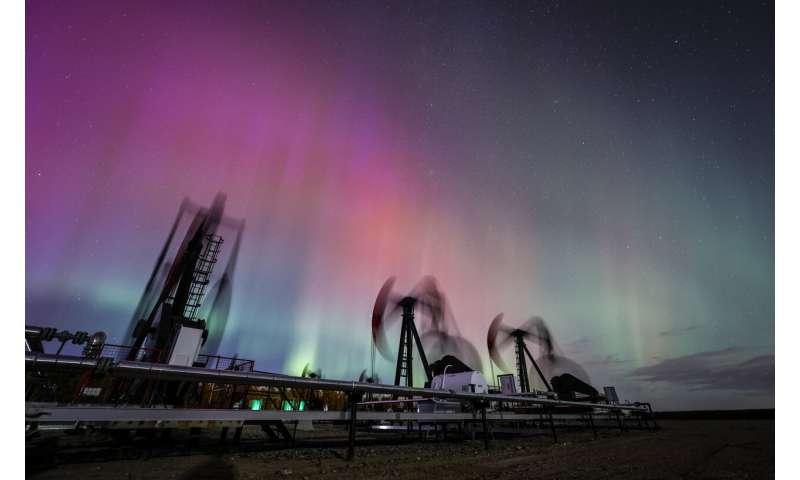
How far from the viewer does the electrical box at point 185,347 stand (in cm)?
1368

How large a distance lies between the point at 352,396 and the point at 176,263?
17.5 meters

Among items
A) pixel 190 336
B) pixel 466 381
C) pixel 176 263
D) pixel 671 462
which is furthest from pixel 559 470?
pixel 176 263

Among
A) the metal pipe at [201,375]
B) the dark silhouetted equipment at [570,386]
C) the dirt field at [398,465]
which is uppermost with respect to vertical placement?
the metal pipe at [201,375]

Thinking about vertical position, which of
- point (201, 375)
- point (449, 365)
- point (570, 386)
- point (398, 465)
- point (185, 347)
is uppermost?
point (201, 375)

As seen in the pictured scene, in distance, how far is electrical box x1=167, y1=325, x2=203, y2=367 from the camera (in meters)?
13.7

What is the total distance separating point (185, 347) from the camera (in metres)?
14.1

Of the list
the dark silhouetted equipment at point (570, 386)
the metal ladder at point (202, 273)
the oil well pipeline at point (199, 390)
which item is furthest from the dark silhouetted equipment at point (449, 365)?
the metal ladder at point (202, 273)

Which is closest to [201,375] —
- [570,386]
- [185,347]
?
[185,347]

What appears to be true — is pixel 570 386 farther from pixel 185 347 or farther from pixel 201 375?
pixel 201 375

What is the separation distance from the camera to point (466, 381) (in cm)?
2567

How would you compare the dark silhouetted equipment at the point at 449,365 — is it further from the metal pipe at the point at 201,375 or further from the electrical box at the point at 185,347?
the metal pipe at the point at 201,375

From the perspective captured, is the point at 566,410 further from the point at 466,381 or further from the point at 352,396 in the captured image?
the point at 352,396

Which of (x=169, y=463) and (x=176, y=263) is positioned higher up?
(x=176, y=263)
